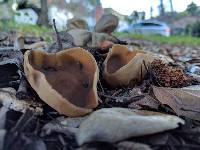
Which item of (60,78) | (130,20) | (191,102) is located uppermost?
(60,78)

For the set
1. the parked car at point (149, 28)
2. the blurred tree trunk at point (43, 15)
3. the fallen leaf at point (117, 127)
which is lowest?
the parked car at point (149, 28)

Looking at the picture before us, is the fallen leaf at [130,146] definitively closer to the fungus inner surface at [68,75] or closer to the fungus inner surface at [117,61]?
the fungus inner surface at [68,75]

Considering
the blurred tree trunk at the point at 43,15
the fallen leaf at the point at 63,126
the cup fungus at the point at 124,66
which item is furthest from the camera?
the blurred tree trunk at the point at 43,15

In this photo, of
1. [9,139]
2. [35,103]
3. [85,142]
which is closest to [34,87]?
[35,103]

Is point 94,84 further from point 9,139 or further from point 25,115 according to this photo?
point 9,139

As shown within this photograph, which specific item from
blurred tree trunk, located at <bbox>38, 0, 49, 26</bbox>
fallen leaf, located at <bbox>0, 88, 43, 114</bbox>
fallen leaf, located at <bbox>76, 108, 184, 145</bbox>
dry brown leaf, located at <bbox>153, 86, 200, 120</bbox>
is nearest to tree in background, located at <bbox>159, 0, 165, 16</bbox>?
blurred tree trunk, located at <bbox>38, 0, 49, 26</bbox>

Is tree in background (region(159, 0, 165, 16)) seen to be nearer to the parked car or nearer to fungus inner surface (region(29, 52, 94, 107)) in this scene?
the parked car

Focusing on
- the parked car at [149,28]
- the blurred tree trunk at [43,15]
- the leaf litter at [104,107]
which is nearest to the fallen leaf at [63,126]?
the leaf litter at [104,107]
